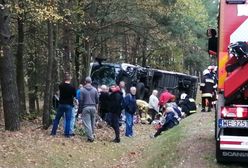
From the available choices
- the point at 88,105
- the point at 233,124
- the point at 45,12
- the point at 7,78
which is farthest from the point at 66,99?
the point at 233,124

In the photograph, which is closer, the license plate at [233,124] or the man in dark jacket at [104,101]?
the license plate at [233,124]

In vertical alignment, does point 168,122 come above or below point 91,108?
below

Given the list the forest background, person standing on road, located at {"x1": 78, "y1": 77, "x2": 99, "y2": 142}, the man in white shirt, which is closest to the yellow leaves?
the forest background

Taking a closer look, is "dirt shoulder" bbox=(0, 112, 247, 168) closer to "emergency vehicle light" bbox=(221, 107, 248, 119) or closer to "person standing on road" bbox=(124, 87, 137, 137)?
"person standing on road" bbox=(124, 87, 137, 137)

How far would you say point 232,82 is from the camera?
9102 mm

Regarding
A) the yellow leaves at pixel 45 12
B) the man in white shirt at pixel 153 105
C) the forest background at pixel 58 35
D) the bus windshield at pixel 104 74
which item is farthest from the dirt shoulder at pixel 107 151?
the bus windshield at pixel 104 74

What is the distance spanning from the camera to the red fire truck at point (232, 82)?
29.7 feet

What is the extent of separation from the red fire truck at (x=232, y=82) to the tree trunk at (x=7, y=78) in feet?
25.9

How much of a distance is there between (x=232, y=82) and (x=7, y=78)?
907 cm

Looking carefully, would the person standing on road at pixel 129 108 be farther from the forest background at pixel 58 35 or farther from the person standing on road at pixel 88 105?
the forest background at pixel 58 35

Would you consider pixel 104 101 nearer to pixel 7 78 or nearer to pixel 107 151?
pixel 107 151

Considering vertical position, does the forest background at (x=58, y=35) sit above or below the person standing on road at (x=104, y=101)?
above

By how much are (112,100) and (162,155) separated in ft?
15.9

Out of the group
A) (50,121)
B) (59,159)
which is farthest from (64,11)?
(59,159)
